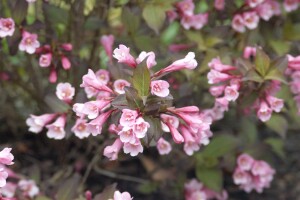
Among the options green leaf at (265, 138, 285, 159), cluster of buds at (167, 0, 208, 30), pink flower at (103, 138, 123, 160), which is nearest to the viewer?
pink flower at (103, 138, 123, 160)

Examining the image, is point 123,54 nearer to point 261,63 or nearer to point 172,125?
point 172,125

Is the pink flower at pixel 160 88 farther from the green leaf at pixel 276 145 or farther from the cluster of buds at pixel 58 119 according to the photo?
the green leaf at pixel 276 145

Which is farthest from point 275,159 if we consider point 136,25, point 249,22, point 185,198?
point 136,25

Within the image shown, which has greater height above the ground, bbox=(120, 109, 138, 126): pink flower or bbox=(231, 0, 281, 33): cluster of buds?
bbox=(120, 109, 138, 126): pink flower

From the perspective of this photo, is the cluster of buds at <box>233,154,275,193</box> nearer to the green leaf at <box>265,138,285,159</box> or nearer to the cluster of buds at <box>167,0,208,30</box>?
the green leaf at <box>265,138,285,159</box>

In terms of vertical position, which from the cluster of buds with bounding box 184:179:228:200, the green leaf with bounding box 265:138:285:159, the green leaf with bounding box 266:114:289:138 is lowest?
the cluster of buds with bounding box 184:179:228:200

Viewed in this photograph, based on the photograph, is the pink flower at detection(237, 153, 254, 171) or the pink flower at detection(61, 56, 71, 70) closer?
the pink flower at detection(61, 56, 71, 70)

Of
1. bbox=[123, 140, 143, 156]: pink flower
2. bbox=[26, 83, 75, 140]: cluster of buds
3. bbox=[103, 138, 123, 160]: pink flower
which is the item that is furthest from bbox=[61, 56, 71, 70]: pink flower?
bbox=[123, 140, 143, 156]: pink flower

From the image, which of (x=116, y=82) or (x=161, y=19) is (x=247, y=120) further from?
(x=116, y=82)
